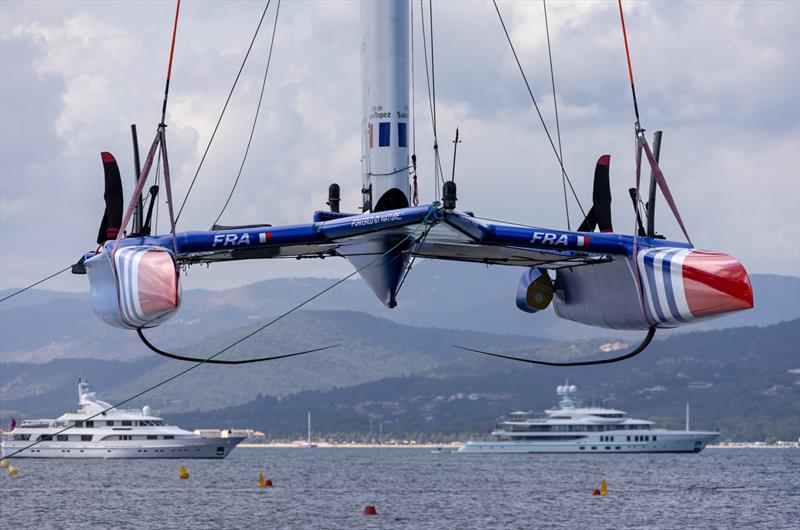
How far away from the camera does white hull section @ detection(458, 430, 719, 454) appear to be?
162750mm

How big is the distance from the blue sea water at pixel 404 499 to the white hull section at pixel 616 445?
117 ft

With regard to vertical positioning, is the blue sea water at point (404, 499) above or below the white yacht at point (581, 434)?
below

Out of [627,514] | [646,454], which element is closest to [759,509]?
[627,514]

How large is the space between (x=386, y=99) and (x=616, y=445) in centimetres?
14813

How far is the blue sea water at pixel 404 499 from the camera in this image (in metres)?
63.4

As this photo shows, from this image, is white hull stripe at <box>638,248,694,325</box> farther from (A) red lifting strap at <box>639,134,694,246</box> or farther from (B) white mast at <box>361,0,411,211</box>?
(B) white mast at <box>361,0,411,211</box>

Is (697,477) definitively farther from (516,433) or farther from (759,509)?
(516,433)

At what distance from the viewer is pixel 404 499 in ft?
262

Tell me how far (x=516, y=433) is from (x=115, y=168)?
481 ft

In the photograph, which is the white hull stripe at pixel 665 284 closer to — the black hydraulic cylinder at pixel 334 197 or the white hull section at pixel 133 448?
the black hydraulic cylinder at pixel 334 197

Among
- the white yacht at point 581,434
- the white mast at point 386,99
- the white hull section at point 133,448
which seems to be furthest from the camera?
the white yacht at point 581,434

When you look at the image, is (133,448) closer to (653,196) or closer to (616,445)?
(616,445)

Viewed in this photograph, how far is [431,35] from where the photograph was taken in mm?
21156

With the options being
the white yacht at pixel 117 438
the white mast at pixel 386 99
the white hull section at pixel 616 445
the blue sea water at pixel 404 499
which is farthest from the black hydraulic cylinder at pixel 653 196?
→ the white hull section at pixel 616 445
